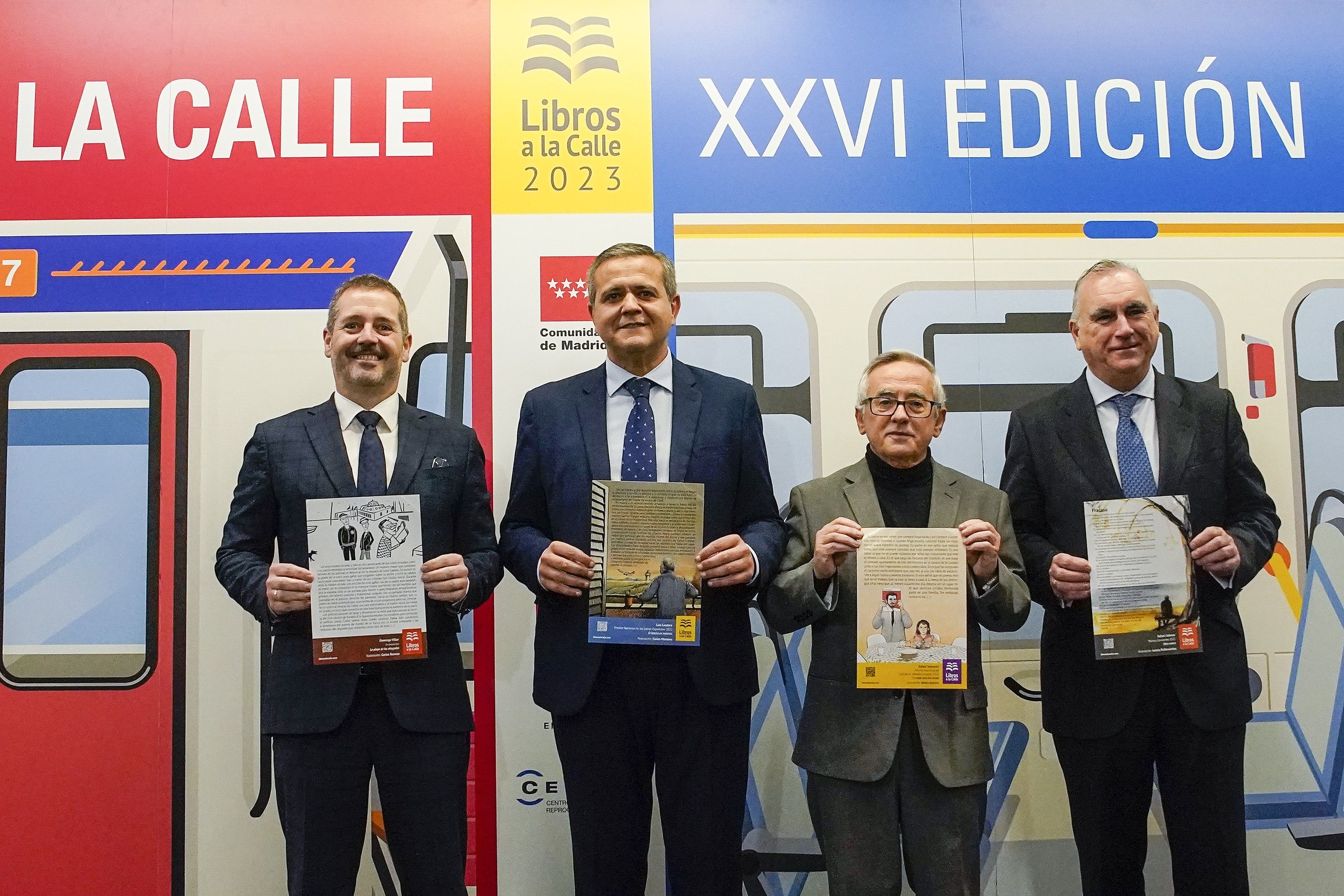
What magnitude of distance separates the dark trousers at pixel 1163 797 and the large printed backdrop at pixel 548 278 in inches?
25.2

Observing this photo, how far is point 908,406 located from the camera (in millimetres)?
2514

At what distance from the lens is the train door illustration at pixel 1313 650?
10.9ft

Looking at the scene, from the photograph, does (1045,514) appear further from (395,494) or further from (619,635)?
(395,494)

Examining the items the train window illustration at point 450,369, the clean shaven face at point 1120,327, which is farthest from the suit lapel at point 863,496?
the train window illustration at point 450,369

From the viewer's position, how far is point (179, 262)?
3.28 metres

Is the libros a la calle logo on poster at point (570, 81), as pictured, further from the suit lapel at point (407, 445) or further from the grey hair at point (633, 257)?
the suit lapel at point (407, 445)

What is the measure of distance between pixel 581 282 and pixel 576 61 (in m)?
0.81

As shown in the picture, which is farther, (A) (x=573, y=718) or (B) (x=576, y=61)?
(B) (x=576, y=61)

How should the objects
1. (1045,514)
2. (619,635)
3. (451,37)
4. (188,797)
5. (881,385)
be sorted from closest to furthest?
1. (619,635)
2. (881,385)
3. (1045,514)
4. (188,797)
5. (451,37)

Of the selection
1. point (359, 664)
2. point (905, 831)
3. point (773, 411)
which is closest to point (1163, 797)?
point (905, 831)

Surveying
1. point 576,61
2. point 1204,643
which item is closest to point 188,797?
point 576,61

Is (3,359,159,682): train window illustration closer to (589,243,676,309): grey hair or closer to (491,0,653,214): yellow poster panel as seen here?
(491,0,653,214): yellow poster panel

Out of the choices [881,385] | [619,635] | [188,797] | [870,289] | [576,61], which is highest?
[576,61]

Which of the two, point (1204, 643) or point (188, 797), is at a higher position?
point (1204, 643)
